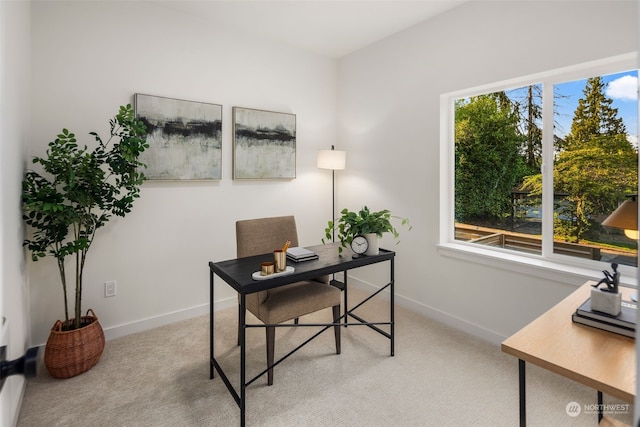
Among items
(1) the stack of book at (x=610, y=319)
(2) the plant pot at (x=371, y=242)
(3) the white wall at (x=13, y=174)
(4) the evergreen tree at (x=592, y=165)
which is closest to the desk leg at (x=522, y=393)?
(1) the stack of book at (x=610, y=319)

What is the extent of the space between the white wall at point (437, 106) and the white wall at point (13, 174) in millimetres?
2762

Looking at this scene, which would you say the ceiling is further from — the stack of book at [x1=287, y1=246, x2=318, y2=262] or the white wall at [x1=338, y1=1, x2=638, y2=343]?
the stack of book at [x1=287, y1=246, x2=318, y2=262]

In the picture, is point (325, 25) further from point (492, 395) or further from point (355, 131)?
point (492, 395)

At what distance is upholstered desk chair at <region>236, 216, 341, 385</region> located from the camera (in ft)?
6.56

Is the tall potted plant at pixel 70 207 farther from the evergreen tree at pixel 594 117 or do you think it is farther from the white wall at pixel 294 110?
the evergreen tree at pixel 594 117

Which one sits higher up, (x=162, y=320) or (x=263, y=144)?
(x=263, y=144)

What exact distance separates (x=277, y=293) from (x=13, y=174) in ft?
5.25

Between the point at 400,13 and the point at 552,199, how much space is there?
1.94m

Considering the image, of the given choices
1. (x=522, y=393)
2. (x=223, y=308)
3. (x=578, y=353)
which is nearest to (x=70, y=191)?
(x=223, y=308)

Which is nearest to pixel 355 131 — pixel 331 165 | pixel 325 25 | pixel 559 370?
pixel 331 165

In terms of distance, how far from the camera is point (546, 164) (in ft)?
7.77

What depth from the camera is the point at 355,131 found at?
3.66 metres

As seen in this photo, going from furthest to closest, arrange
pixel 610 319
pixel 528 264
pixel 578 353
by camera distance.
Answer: pixel 528 264 < pixel 610 319 < pixel 578 353

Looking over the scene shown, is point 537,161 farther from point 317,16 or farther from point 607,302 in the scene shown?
point 317,16
